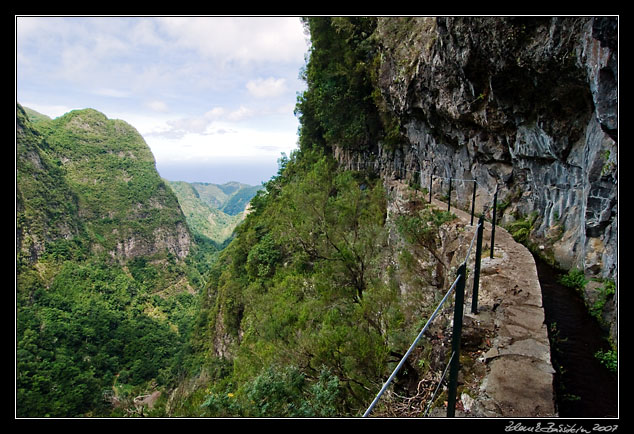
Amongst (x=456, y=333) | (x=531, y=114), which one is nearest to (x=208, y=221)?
(x=531, y=114)

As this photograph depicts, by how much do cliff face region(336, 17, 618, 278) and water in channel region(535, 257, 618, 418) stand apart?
767 mm

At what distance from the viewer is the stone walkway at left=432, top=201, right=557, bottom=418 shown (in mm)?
2451

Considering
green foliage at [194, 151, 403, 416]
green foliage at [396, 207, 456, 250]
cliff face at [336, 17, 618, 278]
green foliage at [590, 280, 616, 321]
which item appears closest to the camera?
green foliage at [590, 280, 616, 321]

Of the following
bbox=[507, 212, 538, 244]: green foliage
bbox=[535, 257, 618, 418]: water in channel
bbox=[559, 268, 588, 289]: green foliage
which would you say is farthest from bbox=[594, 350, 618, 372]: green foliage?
bbox=[507, 212, 538, 244]: green foliage

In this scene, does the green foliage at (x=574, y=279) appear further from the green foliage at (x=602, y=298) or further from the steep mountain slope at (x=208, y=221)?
the steep mountain slope at (x=208, y=221)

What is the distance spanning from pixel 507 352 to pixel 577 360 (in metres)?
0.87

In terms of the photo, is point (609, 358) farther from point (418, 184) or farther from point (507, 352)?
point (418, 184)

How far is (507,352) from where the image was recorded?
9.78ft

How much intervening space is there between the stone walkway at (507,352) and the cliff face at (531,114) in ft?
4.96

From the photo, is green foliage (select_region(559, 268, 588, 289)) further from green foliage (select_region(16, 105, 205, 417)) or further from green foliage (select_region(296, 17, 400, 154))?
green foliage (select_region(16, 105, 205, 417))

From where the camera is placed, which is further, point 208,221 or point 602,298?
point 208,221

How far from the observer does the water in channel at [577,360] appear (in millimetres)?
2626

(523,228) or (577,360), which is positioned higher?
(523,228)

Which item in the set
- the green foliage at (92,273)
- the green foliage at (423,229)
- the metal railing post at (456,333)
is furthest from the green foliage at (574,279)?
the green foliage at (92,273)
